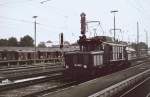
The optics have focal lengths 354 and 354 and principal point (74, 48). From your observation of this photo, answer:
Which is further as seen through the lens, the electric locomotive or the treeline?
the treeline

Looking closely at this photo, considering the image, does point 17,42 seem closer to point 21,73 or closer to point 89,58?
point 21,73

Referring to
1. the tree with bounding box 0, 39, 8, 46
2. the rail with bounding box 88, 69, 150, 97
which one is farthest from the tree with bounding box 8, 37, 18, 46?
the rail with bounding box 88, 69, 150, 97

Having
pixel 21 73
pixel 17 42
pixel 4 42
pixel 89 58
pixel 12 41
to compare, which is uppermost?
pixel 12 41

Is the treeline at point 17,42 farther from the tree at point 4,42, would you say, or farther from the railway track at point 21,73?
the railway track at point 21,73

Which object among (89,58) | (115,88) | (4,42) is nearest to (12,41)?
(4,42)

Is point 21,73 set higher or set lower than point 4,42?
lower

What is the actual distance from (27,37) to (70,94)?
13871 centimetres

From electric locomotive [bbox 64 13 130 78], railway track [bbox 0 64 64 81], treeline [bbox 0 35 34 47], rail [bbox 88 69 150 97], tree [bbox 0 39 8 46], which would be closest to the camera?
rail [bbox 88 69 150 97]

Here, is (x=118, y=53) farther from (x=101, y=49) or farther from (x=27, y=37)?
(x=27, y=37)

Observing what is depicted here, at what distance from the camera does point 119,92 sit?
65.7ft

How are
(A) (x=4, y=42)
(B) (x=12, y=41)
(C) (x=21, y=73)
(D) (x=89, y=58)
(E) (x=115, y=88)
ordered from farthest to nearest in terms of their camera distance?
(B) (x=12, y=41), (A) (x=4, y=42), (C) (x=21, y=73), (D) (x=89, y=58), (E) (x=115, y=88)

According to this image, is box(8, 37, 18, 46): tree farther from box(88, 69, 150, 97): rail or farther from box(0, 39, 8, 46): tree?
box(88, 69, 150, 97): rail

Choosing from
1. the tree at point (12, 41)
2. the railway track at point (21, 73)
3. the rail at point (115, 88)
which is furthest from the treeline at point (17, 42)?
the rail at point (115, 88)

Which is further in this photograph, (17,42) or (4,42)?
(17,42)
